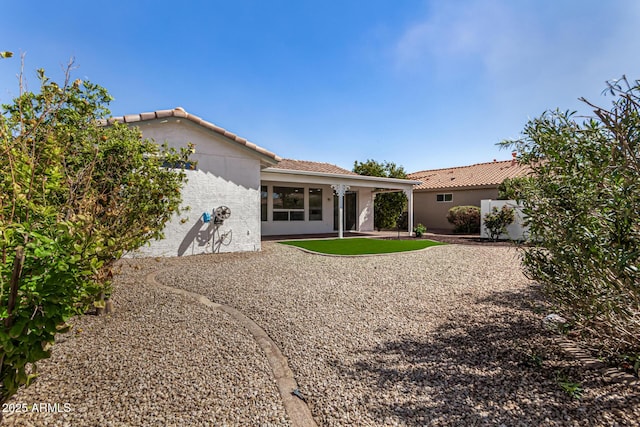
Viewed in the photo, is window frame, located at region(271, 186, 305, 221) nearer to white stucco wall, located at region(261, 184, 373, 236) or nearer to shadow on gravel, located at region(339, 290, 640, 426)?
white stucco wall, located at region(261, 184, 373, 236)

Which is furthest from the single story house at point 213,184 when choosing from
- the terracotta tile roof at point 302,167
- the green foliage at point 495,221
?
the green foliage at point 495,221

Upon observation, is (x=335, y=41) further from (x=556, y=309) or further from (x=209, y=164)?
(x=556, y=309)

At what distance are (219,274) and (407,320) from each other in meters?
4.89

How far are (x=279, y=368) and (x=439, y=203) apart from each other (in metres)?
21.7

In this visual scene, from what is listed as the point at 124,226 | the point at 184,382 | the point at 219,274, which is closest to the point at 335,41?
the point at 219,274

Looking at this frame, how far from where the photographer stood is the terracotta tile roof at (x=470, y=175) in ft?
65.8

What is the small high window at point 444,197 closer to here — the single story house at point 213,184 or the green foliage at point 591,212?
the single story house at point 213,184

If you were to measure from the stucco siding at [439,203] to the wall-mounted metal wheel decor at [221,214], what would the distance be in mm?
16747

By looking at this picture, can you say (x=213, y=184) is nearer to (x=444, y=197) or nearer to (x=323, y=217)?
(x=323, y=217)

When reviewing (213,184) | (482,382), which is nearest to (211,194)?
(213,184)

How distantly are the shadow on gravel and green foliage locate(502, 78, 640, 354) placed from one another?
57cm

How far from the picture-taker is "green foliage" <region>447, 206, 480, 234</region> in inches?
700

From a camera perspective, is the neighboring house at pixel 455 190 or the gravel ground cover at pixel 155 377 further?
the neighboring house at pixel 455 190

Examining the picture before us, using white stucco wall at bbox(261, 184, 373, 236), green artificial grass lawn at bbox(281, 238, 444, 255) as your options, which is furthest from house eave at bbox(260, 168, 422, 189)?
green artificial grass lawn at bbox(281, 238, 444, 255)
